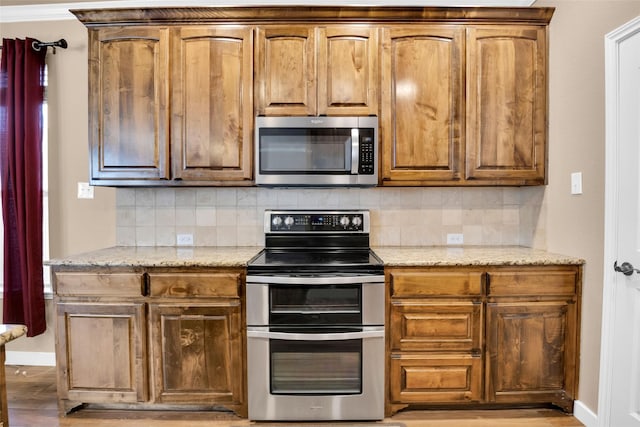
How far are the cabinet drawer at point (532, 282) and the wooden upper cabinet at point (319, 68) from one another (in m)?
1.25

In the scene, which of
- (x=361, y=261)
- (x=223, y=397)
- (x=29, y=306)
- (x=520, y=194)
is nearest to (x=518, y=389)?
(x=361, y=261)

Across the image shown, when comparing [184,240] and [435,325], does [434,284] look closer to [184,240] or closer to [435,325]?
[435,325]

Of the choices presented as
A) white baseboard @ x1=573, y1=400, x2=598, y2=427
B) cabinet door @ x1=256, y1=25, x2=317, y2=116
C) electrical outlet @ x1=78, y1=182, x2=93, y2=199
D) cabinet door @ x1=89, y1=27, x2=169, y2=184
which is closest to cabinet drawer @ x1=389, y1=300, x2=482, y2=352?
white baseboard @ x1=573, y1=400, x2=598, y2=427

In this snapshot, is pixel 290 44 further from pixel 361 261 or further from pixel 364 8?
pixel 361 261

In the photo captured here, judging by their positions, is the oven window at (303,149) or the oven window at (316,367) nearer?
the oven window at (316,367)

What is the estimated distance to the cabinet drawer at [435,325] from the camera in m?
2.01

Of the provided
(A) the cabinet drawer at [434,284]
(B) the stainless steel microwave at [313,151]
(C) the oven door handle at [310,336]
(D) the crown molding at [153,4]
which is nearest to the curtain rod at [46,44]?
(D) the crown molding at [153,4]

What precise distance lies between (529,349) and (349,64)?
79.4 inches

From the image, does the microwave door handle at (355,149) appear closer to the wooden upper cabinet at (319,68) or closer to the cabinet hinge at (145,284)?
the wooden upper cabinet at (319,68)

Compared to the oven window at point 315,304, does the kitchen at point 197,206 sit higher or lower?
higher

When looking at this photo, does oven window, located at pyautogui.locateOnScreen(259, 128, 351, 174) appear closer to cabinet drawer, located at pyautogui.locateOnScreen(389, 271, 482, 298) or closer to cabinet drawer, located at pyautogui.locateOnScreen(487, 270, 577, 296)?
cabinet drawer, located at pyautogui.locateOnScreen(389, 271, 482, 298)

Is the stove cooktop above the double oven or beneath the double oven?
above

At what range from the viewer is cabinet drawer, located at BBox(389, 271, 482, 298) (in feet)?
6.59

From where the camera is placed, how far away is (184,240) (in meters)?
2.65
